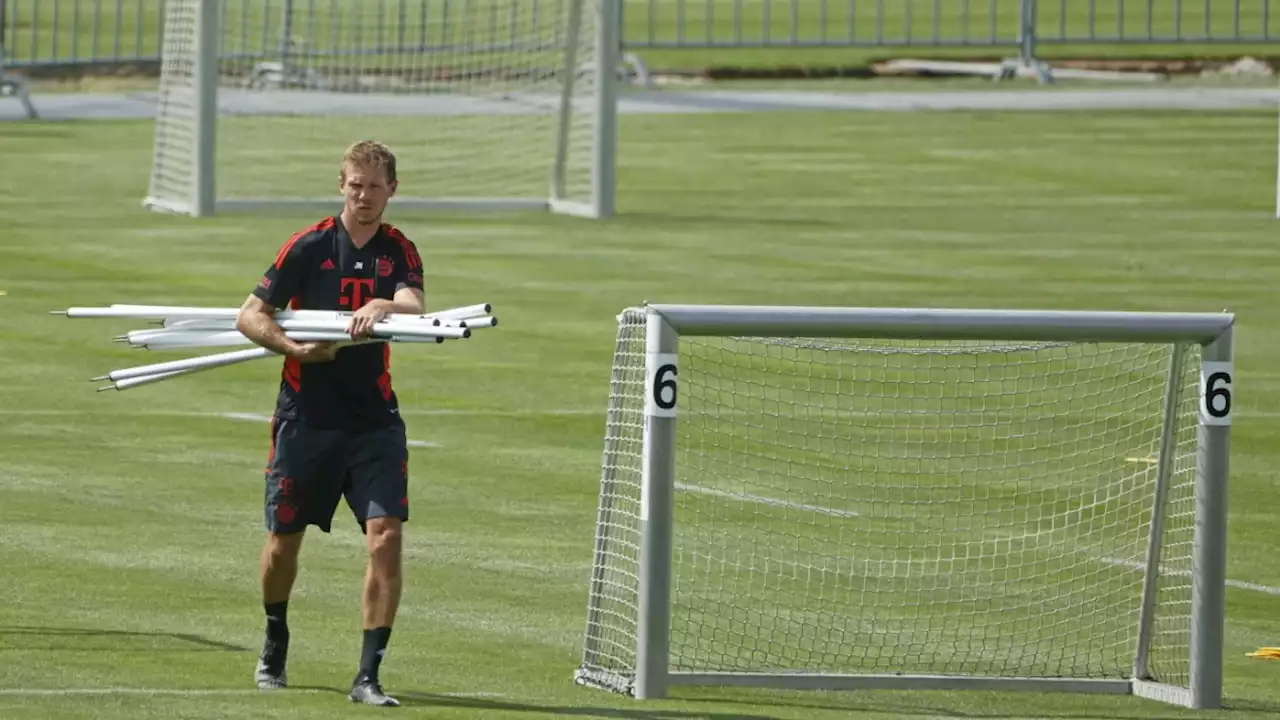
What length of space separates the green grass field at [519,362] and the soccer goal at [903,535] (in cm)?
23

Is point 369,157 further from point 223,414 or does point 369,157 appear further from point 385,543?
point 223,414

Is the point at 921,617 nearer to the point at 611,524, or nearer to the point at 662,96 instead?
the point at 611,524

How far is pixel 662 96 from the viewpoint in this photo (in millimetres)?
40719

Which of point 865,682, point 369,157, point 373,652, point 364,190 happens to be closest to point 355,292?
point 364,190

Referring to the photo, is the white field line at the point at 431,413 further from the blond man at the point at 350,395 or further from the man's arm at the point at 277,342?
the man's arm at the point at 277,342

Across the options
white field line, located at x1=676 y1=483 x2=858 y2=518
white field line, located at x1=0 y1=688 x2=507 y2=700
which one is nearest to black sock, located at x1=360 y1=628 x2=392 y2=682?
white field line, located at x1=0 y1=688 x2=507 y2=700

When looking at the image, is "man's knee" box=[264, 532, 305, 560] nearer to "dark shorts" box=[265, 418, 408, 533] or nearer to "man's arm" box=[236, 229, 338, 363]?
"dark shorts" box=[265, 418, 408, 533]

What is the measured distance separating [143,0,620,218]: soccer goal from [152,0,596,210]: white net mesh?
0.03m

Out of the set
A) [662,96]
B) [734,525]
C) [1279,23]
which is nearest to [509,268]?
[734,525]

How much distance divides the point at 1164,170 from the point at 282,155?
9992mm

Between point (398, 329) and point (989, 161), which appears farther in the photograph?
point (989, 161)

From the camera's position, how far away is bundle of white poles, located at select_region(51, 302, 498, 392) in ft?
29.0

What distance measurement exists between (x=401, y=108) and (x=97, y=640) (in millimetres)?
24483

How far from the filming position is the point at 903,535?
1266 cm
